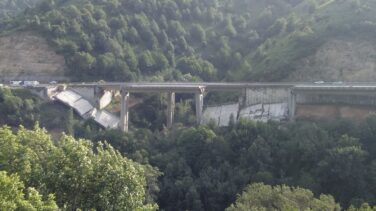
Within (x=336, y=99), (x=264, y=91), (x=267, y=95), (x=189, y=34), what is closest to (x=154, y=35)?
(x=189, y=34)

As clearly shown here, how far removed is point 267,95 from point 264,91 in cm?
76

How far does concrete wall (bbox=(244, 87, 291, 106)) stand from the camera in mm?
79188

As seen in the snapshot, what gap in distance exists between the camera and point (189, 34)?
116688mm

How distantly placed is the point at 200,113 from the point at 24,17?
168 ft

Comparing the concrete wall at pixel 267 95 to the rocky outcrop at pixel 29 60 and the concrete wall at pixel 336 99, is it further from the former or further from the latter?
the rocky outcrop at pixel 29 60

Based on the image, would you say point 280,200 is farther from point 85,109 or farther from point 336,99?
point 85,109

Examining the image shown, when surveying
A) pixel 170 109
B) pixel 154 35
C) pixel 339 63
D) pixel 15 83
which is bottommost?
pixel 170 109

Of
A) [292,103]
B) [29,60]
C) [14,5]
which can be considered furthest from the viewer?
[14,5]

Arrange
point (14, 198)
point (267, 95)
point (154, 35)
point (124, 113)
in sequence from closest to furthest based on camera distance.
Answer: point (14, 198), point (267, 95), point (124, 113), point (154, 35)

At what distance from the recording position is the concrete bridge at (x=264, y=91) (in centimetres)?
7339

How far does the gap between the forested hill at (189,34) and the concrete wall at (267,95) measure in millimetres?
8429

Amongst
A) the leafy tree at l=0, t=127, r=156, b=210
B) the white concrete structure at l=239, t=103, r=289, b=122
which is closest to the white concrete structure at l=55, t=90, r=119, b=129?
the white concrete structure at l=239, t=103, r=289, b=122

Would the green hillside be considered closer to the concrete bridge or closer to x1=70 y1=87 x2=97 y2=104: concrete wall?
x1=70 y1=87 x2=97 y2=104: concrete wall

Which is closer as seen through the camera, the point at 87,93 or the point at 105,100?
the point at 87,93
